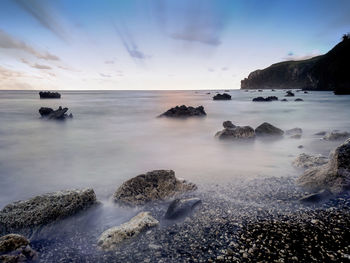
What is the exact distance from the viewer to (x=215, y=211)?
379 cm

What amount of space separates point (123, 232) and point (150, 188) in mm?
1361

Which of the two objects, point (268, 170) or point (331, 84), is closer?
point (268, 170)

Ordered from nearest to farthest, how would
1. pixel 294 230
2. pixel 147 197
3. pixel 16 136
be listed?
→ 1. pixel 294 230
2. pixel 147 197
3. pixel 16 136

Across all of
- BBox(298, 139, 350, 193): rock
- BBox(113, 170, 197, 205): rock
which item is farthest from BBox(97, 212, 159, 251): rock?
BBox(298, 139, 350, 193): rock

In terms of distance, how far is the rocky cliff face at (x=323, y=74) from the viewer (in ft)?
208

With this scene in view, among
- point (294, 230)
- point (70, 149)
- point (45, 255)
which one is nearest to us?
point (45, 255)

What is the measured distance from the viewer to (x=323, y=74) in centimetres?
7412

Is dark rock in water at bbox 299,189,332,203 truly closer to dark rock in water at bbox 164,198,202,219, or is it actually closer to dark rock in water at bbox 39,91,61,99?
dark rock in water at bbox 164,198,202,219

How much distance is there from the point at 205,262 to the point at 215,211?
1.19 metres

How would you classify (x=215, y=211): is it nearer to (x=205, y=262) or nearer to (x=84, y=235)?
(x=205, y=262)

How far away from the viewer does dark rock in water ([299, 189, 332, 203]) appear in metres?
3.97

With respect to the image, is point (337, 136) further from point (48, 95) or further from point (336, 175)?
point (48, 95)

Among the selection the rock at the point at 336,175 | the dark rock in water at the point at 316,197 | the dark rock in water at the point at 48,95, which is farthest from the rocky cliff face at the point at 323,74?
the dark rock in water at the point at 48,95

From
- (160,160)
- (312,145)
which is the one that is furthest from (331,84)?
(160,160)
